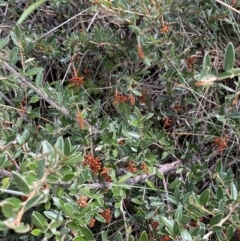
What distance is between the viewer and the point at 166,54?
120 centimetres

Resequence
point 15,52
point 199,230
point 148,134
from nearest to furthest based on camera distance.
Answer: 1. point 199,230
2. point 15,52
3. point 148,134

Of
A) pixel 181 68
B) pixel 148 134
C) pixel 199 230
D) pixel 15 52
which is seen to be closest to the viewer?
pixel 199 230

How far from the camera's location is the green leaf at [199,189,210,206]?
0.92 m

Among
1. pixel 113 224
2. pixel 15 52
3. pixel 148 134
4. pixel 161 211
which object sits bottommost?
pixel 113 224

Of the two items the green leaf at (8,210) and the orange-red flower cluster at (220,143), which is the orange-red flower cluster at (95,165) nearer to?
the orange-red flower cluster at (220,143)

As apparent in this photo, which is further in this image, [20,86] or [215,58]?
[215,58]

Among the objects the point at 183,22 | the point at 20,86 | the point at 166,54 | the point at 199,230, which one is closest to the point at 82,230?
the point at 199,230

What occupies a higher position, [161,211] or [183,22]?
[183,22]

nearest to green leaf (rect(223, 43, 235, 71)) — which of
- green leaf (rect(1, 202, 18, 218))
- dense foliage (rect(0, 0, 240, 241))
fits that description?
dense foliage (rect(0, 0, 240, 241))

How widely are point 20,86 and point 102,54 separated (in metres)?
0.33

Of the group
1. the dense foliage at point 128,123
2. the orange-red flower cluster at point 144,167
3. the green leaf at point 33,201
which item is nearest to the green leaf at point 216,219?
Answer: the dense foliage at point 128,123

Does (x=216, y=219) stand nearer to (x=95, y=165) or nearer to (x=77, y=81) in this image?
(x=95, y=165)

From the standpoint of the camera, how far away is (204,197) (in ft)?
3.06

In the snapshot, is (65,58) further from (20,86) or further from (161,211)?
(161,211)
